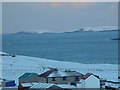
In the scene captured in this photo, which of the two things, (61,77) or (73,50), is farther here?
(73,50)

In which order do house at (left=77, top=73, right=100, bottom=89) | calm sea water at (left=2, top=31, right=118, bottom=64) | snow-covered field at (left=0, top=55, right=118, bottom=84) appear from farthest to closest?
1. calm sea water at (left=2, top=31, right=118, bottom=64)
2. snow-covered field at (left=0, top=55, right=118, bottom=84)
3. house at (left=77, top=73, right=100, bottom=89)

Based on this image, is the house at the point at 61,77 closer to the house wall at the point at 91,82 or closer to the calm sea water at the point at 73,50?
the house wall at the point at 91,82

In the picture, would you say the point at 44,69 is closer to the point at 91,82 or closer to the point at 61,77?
the point at 61,77

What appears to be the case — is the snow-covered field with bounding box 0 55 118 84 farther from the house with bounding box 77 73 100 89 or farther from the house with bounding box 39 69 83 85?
the house with bounding box 77 73 100 89

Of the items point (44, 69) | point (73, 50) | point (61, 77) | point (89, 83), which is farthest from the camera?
point (73, 50)

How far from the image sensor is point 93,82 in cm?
703

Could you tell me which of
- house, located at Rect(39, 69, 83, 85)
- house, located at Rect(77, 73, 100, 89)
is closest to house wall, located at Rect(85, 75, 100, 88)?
house, located at Rect(77, 73, 100, 89)

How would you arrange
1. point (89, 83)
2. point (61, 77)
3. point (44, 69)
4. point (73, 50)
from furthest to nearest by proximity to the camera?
point (73, 50) → point (44, 69) → point (61, 77) → point (89, 83)

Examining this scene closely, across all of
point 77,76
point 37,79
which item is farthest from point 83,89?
point 37,79

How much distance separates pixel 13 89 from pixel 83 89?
172 centimetres

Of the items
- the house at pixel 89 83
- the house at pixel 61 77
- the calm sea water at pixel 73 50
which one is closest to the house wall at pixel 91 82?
the house at pixel 89 83

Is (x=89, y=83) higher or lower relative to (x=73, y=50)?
lower

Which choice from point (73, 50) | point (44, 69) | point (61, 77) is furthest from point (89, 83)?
point (73, 50)

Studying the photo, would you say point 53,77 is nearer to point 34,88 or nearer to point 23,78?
point 23,78
